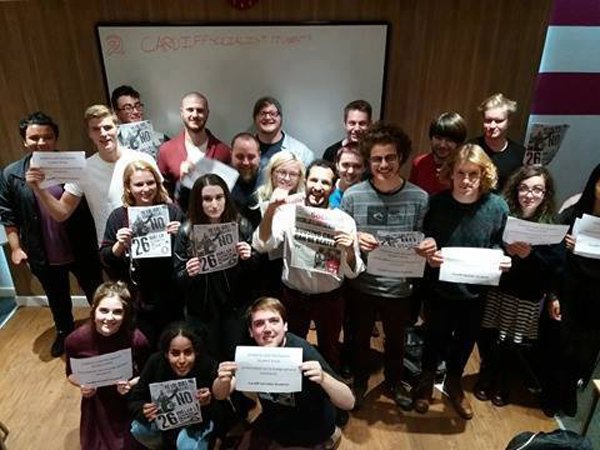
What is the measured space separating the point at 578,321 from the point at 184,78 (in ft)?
8.99

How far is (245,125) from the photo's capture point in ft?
11.6

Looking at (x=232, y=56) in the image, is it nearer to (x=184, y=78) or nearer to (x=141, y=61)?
(x=184, y=78)

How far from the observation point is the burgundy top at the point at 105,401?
2.48 m

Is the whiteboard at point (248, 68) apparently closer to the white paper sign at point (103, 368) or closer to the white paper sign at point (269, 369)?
the white paper sign at point (103, 368)

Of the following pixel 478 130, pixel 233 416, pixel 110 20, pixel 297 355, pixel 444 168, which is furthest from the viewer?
pixel 478 130

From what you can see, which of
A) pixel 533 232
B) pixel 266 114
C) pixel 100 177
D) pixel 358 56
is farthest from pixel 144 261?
pixel 533 232

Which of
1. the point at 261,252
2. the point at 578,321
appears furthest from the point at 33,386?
the point at 578,321

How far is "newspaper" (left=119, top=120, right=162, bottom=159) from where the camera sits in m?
3.15

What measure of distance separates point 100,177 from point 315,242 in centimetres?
128

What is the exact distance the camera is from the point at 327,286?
2.63 metres

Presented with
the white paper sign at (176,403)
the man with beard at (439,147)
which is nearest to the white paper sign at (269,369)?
the white paper sign at (176,403)

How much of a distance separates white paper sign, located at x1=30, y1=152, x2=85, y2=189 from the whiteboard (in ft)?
2.67

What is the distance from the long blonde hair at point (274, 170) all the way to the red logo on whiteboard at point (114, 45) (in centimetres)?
134

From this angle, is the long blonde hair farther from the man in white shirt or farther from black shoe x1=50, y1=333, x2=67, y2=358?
black shoe x1=50, y1=333, x2=67, y2=358
